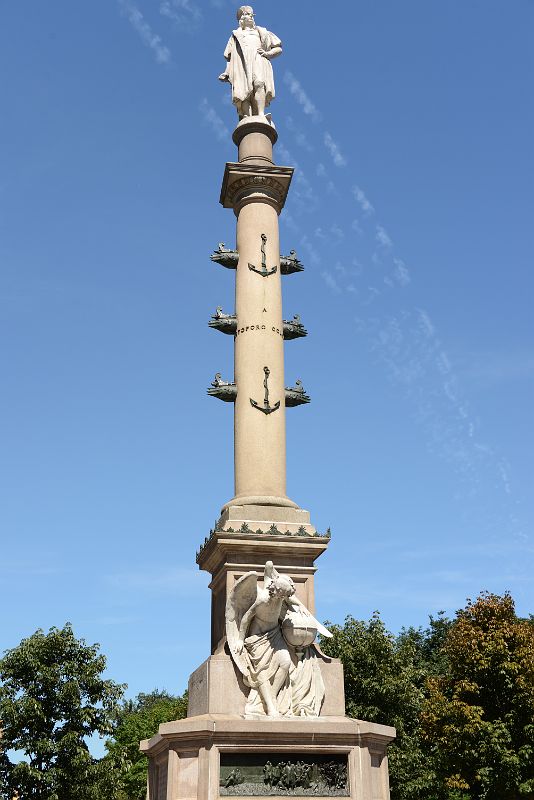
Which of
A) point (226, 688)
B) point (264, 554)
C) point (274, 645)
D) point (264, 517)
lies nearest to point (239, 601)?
point (274, 645)

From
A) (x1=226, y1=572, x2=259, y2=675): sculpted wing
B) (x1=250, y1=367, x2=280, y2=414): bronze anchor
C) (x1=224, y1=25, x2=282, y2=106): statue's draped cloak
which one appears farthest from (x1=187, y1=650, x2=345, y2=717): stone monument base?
(x1=224, y1=25, x2=282, y2=106): statue's draped cloak

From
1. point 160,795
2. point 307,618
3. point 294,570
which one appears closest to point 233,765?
point 160,795

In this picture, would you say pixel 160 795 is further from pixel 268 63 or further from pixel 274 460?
pixel 268 63

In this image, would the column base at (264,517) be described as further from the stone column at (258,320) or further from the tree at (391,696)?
the tree at (391,696)

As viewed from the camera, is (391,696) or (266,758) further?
(391,696)

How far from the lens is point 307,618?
13.3m

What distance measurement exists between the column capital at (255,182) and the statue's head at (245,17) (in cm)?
429

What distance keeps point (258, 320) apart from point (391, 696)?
19436mm

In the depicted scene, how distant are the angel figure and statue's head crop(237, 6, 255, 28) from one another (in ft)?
42.3

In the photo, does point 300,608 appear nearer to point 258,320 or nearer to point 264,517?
point 264,517

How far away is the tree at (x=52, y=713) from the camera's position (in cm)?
2392

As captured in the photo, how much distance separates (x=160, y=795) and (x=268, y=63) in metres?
15.0

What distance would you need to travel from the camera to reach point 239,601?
1341 centimetres

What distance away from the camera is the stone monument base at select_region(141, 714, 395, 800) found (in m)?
11.8
